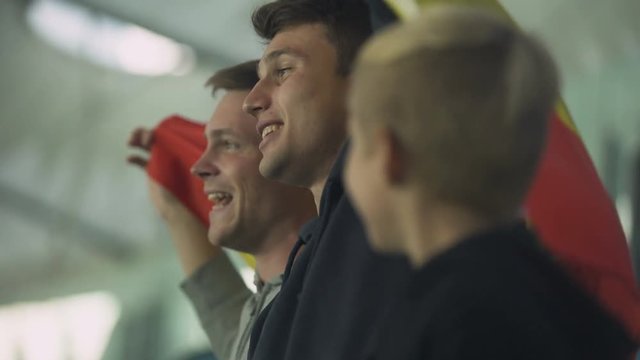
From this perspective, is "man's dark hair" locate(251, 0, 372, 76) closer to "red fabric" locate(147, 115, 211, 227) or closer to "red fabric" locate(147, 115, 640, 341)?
"red fabric" locate(147, 115, 640, 341)

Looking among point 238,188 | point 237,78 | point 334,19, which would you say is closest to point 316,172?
point 334,19

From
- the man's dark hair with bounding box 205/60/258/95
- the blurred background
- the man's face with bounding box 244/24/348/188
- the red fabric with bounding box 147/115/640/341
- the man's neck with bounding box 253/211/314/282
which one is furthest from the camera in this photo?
the blurred background

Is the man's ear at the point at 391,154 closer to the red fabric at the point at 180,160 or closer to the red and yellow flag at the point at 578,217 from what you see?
the red and yellow flag at the point at 578,217

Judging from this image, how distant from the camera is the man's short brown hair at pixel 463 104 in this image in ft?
1.88

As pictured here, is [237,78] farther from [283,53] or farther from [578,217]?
[578,217]

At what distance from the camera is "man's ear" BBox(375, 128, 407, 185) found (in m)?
0.59


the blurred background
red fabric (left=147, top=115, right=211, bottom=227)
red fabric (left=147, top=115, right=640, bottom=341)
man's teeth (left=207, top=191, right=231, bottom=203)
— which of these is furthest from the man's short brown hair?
the blurred background

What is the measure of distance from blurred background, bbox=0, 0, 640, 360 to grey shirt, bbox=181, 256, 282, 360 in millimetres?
Answer: 792

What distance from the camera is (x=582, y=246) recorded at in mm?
847

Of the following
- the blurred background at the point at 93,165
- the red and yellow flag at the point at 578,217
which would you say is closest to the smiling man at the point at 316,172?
the red and yellow flag at the point at 578,217

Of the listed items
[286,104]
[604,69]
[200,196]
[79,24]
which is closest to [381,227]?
[286,104]

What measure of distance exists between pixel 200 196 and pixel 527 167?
3.07 ft

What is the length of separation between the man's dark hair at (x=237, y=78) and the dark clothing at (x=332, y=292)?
1.76 ft

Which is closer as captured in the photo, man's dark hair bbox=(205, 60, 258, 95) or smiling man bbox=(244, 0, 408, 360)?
smiling man bbox=(244, 0, 408, 360)
